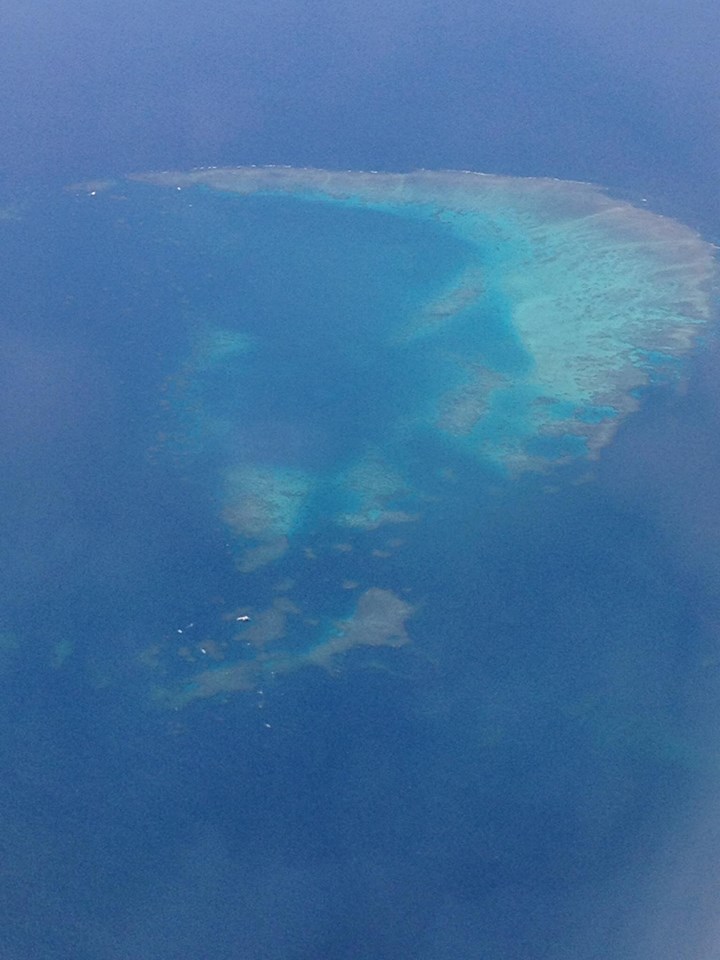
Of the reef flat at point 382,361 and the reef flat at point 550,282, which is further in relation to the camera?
the reef flat at point 550,282

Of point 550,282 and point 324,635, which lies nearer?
point 324,635

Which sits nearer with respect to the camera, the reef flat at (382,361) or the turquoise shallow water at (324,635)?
the turquoise shallow water at (324,635)

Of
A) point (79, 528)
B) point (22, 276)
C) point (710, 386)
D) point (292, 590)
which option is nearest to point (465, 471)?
point (292, 590)

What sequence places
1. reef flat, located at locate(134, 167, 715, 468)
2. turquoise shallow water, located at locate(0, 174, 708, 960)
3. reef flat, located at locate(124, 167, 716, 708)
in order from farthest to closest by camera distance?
reef flat, located at locate(134, 167, 715, 468) → reef flat, located at locate(124, 167, 716, 708) → turquoise shallow water, located at locate(0, 174, 708, 960)

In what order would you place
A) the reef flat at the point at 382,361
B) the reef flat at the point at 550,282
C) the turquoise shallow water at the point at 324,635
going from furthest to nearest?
the reef flat at the point at 550,282 < the reef flat at the point at 382,361 < the turquoise shallow water at the point at 324,635

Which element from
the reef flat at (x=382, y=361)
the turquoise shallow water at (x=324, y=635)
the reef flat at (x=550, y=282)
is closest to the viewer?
the turquoise shallow water at (x=324, y=635)

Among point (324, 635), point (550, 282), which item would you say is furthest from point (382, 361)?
point (324, 635)

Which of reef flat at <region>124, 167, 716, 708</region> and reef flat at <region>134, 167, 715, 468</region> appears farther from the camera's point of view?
reef flat at <region>134, 167, 715, 468</region>

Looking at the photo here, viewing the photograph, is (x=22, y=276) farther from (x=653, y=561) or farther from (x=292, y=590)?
(x=653, y=561)

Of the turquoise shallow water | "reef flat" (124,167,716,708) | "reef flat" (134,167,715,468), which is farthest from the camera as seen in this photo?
"reef flat" (134,167,715,468)

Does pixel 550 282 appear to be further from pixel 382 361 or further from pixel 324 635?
pixel 324 635

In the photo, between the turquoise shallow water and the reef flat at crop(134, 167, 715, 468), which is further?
the reef flat at crop(134, 167, 715, 468)
